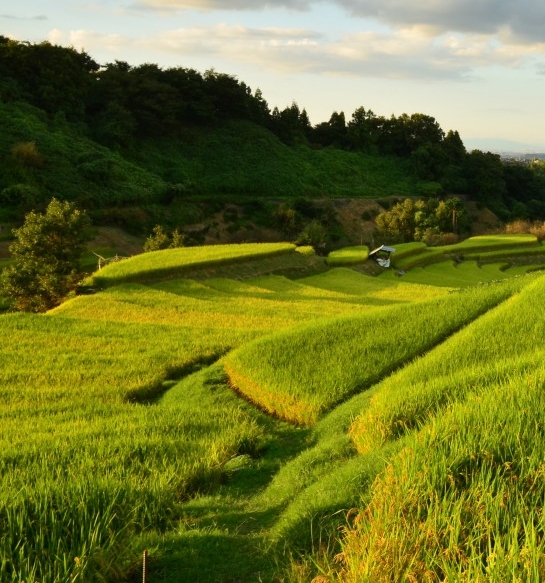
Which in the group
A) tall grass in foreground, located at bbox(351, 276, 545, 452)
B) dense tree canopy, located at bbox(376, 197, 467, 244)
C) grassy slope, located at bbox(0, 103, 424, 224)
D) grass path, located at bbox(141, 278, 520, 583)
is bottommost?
grass path, located at bbox(141, 278, 520, 583)

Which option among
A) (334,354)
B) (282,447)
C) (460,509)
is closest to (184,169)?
(334,354)

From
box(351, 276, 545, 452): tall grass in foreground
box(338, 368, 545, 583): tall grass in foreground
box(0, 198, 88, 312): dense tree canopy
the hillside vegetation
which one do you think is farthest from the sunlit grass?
box(338, 368, 545, 583): tall grass in foreground

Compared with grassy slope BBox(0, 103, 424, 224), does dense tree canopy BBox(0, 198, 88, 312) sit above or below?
below

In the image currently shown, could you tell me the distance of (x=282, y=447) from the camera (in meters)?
6.46

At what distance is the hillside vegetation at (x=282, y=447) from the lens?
3.06 meters

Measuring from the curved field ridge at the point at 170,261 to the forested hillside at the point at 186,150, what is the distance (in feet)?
48.9

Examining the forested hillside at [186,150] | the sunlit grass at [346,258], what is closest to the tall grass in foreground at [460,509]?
the sunlit grass at [346,258]

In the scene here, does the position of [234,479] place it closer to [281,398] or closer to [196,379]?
[281,398]

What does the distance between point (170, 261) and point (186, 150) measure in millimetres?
34309

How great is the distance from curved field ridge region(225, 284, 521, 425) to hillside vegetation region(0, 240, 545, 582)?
1.4 inches

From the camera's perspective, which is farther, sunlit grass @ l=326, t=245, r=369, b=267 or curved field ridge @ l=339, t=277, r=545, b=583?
sunlit grass @ l=326, t=245, r=369, b=267

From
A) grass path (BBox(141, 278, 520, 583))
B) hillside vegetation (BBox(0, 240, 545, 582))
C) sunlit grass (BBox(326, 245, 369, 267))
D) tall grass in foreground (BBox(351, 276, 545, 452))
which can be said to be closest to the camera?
hillside vegetation (BBox(0, 240, 545, 582))

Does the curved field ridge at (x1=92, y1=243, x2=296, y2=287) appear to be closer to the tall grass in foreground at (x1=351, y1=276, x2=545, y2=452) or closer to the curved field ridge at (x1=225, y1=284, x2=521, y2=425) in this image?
the curved field ridge at (x1=225, y1=284, x2=521, y2=425)

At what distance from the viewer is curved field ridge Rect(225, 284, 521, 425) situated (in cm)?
742
